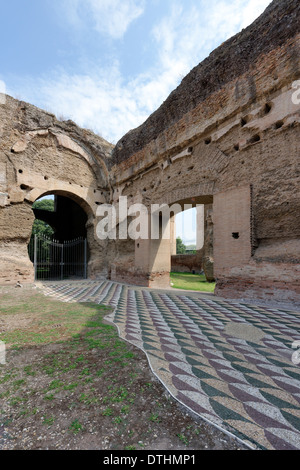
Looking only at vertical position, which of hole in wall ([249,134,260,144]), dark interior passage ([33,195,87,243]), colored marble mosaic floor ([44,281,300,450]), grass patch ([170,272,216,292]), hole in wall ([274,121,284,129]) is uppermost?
hole in wall ([274,121,284,129])

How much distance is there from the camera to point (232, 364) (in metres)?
2.25

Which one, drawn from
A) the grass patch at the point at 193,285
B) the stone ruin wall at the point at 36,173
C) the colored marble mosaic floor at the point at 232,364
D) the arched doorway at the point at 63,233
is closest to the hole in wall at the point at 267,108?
the colored marble mosaic floor at the point at 232,364

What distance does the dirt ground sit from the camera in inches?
50.3

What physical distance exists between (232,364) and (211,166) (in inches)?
228

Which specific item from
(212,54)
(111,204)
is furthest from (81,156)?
(212,54)

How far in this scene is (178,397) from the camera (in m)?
1.66

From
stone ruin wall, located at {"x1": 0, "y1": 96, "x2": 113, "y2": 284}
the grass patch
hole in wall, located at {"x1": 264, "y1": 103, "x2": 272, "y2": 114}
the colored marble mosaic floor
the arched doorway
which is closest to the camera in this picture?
the colored marble mosaic floor

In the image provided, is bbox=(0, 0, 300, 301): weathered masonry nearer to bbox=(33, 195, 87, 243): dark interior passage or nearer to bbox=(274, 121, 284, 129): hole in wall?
bbox=(274, 121, 284, 129): hole in wall

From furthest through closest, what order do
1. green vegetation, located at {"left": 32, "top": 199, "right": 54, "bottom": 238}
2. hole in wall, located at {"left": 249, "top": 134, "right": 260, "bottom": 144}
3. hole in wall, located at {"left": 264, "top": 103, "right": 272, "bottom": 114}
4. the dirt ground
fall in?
green vegetation, located at {"left": 32, "top": 199, "right": 54, "bottom": 238}, hole in wall, located at {"left": 249, "top": 134, "right": 260, "bottom": 144}, hole in wall, located at {"left": 264, "top": 103, "right": 272, "bottom": 114}, the dirt ground

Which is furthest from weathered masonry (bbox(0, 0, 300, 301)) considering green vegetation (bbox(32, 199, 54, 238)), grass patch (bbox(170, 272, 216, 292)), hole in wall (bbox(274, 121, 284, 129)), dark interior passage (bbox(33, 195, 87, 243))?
green vegetation (bbox(32, 199, 54, 238))

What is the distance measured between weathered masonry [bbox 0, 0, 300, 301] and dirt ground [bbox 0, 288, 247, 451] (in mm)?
4306

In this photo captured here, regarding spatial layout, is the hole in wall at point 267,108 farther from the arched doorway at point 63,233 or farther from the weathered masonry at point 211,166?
the arched doorway at point 63,233

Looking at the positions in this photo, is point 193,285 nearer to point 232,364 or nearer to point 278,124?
point 278,124

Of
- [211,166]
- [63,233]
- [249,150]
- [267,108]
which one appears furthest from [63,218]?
[267,108]
